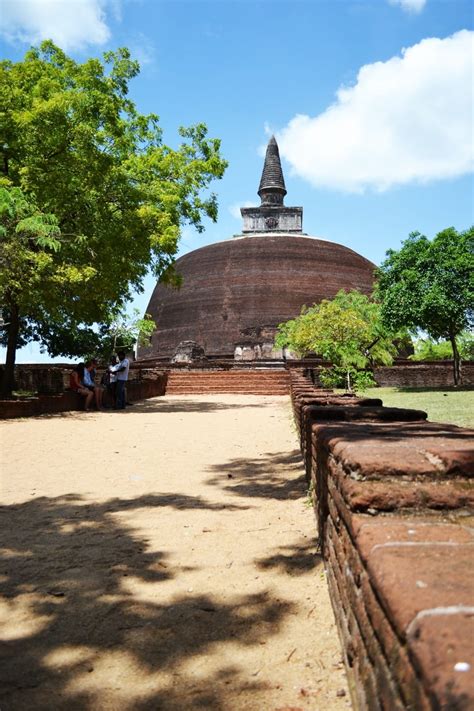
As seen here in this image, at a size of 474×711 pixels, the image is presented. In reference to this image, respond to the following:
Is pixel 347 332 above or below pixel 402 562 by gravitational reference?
above

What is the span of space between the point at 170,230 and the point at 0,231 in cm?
500

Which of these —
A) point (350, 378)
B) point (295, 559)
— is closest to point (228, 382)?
point (350, 378)

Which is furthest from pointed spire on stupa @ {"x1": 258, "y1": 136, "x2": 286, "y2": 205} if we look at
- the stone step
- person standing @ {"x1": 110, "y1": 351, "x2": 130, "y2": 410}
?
person standing @ {"x1": 110, "y1": 351, "x2": 130, "y2": 410}

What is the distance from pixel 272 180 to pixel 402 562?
161ft

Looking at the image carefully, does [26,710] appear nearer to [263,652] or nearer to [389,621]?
[263,652]

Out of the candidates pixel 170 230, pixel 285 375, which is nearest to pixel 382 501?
pixel 170 230

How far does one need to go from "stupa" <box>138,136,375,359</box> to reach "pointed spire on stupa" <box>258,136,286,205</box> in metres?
3.79

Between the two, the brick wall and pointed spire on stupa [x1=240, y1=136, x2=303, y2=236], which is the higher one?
pointed spire on stupa [x1=240, y1=136, x2=303, y2=236]

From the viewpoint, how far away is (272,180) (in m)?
→ 48.1

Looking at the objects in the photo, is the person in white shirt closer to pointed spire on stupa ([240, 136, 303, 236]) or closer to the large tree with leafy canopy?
the large tree with leafy canopy

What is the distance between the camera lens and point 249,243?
43.2m

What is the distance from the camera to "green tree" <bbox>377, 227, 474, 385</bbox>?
1931 centimetres

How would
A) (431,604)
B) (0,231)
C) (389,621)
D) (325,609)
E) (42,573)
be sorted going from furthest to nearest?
(0,231), (42,573), (325,609), (389,621), (431,604)

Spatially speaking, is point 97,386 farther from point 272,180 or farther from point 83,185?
point 272,180
